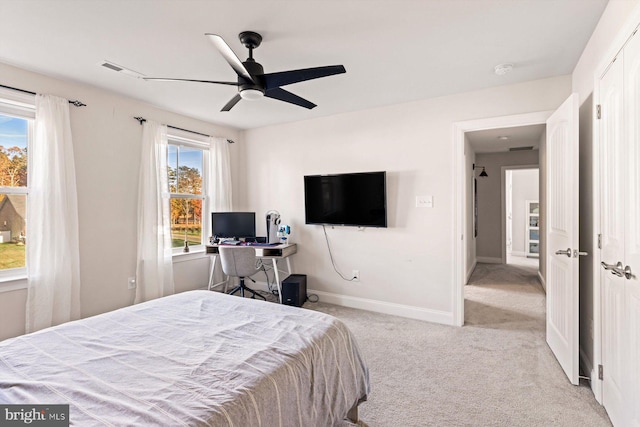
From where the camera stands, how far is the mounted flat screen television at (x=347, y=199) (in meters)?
3.71

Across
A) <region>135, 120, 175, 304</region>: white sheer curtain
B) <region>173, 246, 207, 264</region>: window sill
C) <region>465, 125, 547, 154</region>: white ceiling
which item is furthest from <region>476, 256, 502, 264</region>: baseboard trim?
<region>135, 120, 175, 304</region>: white sheer curtain

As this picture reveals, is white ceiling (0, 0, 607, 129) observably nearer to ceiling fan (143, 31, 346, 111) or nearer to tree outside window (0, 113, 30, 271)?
ceiling fan (143, 31, 346, 111)

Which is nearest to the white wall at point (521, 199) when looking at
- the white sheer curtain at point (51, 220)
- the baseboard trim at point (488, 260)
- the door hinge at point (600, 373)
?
the baseboard trim at point (488, 260)

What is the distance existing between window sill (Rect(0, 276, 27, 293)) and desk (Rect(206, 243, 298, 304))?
1847 mm

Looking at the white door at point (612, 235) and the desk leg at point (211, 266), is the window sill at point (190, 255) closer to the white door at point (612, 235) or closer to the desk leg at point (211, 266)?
the desk leg at point (211, 266)

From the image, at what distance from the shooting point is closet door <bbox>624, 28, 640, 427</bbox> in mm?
1461

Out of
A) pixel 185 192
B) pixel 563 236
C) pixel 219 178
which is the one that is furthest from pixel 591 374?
pixel 185 192

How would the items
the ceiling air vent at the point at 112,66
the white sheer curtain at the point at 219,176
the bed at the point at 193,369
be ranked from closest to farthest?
the bed at the point at 193,369, the ceiling air vent at the point at 112,66, the white sheer curtain at the point at 219,176

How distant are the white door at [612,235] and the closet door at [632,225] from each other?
0.26 ft

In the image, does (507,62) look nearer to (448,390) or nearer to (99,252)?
(448,390)

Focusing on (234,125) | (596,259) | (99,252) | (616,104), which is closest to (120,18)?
(99,252)

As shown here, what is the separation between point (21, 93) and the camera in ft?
8.82

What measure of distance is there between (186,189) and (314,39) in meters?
2.85

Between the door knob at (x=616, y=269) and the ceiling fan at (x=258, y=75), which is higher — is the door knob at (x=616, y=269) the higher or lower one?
the lower one
